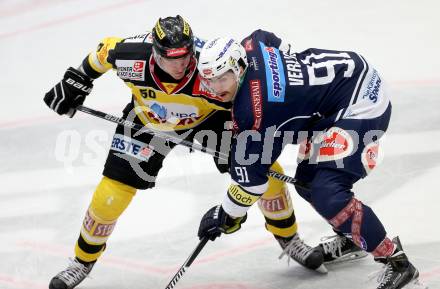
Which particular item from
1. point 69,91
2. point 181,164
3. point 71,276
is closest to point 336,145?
point 69,91

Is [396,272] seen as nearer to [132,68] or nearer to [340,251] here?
[340,251]

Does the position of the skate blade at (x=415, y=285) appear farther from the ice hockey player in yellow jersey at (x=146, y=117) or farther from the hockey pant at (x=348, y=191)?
the ice hockey player in yellow jersey at (x=146, y=117)

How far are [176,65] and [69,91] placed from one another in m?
0.72

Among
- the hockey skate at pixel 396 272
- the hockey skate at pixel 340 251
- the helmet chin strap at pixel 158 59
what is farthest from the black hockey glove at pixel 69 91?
the hockey skate at pixel 396 272

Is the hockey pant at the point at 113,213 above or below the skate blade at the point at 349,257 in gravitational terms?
above

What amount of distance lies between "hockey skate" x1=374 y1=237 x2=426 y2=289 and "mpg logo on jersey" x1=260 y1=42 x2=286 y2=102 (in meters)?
0.85

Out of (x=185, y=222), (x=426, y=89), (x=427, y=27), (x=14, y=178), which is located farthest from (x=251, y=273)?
(x=427, y=27)

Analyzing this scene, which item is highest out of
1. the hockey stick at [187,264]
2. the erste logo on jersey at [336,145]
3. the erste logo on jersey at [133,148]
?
the erste logo on jersey at [336,145]

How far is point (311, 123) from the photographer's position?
13.4 feet

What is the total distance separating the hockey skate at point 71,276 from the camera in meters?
4.50

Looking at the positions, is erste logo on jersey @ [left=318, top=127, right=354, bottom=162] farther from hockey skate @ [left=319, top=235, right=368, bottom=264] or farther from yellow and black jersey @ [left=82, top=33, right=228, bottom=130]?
hockey skate @ [left=319, top=235, right=368, bottom=264]

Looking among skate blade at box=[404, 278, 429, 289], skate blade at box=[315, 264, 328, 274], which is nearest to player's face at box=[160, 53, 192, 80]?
skate blade at box=[315, 264, 328, 274]

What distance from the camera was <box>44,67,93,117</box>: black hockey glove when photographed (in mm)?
4395

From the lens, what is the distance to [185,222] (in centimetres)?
513
